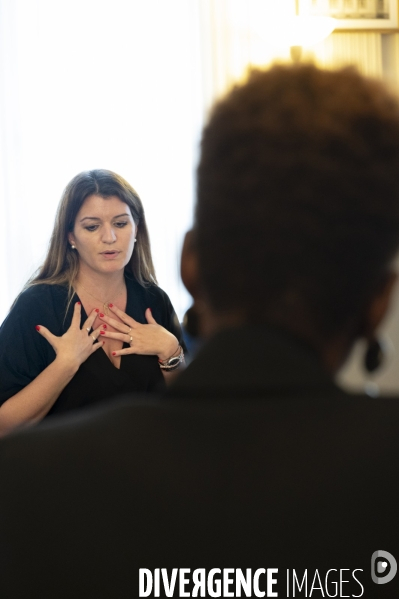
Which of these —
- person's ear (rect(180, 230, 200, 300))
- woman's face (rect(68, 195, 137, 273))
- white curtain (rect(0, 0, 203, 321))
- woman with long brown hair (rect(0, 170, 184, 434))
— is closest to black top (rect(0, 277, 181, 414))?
woman with long brown hair (rect(0, 170, 184, 434))

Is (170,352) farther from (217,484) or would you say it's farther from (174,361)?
(217,484)

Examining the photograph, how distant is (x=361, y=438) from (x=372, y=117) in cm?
22

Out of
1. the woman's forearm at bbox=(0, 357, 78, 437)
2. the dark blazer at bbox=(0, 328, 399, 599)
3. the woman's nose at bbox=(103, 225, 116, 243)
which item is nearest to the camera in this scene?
the dark blazer at bbox=(0, 328, 399, 599)

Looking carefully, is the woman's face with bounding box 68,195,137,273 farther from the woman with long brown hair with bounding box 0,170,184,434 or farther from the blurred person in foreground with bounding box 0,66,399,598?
the blurred person in foreground with bounding box 0,66,399,598

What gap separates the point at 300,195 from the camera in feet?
1.59

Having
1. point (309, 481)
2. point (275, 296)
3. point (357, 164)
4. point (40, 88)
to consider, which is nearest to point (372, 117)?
point (357, 164)

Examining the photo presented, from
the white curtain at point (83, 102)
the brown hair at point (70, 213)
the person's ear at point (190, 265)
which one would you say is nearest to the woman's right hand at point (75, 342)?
the brown hair at point (70, 213)

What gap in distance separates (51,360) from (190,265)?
5.06 ft

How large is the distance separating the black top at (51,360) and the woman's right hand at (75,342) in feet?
0.09

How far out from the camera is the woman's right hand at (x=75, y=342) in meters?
1.99

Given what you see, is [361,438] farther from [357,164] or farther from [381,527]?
[357,164]

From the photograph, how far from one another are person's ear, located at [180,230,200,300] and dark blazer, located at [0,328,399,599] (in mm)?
78

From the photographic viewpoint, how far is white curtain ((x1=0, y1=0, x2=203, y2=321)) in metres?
3.24

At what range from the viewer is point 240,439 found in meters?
0.46
